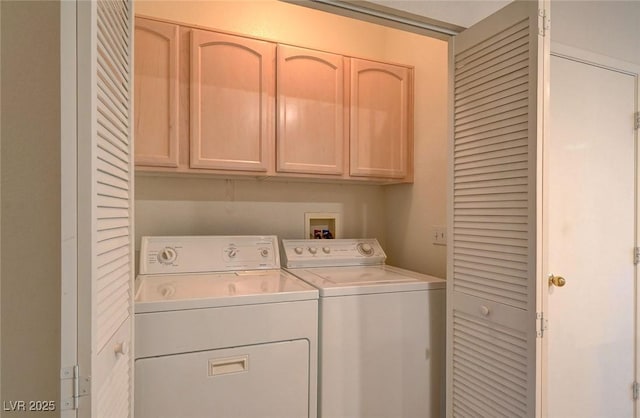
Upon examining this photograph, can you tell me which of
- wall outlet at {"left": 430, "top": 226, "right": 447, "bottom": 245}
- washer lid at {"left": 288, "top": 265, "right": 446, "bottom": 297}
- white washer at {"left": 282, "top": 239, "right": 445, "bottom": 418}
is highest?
wall outlet at {"left": 430, "top": 226, "right": 447, "bottom": 245}

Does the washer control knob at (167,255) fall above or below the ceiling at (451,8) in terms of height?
below

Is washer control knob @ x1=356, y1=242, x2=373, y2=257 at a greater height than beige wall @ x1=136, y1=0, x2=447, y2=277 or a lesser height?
lesser

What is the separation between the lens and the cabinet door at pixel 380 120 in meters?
2.14

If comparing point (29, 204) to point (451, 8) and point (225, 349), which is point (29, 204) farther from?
point (451, 8)

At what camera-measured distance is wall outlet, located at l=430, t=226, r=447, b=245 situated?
2.01 m

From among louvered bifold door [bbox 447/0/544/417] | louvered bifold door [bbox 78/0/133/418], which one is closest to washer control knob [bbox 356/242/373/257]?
louvered bifold door [bbox 447/0/544/417]

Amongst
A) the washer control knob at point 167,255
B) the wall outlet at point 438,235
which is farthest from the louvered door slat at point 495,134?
the washer control knob at point 167,255

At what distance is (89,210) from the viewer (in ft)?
2.35

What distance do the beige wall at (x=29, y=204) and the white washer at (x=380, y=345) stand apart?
0.97m

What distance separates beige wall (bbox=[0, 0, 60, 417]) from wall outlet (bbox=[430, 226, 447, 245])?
5.84 ft

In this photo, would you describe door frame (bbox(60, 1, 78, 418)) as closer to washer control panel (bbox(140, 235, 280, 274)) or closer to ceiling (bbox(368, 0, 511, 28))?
ceiling (bbox(368, 0, 511, 28))

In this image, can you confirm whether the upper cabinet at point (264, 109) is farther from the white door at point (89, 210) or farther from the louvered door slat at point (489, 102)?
the white door at point (89, 210)

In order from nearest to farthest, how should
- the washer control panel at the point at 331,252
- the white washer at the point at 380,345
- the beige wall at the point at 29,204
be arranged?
the beige wall at the point at 29,204
the white washer at the point at 380,345
the washer control panel at the point at 331,252

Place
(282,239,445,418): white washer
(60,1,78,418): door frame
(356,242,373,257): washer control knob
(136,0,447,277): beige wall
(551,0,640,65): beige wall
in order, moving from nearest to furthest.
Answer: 1. (60,1,78,418): door frame
2. (282,239,445,418): white washer
3. (551,0,640,65): beige wall
4. (136,0,447,277): beige wall
5. (356,242,373,257): washer control knob
